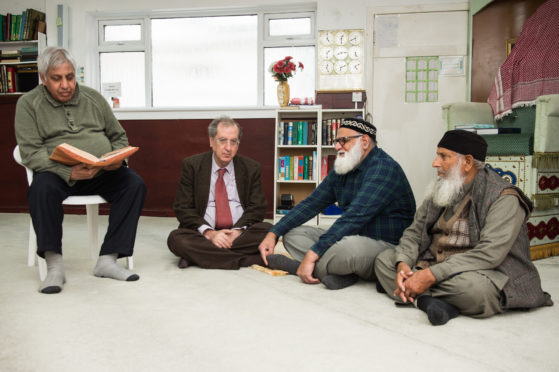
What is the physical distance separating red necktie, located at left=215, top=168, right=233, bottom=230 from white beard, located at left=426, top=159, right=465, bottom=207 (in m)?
1.32

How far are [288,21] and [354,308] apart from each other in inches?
148

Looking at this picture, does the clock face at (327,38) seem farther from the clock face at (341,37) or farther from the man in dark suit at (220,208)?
the man in dark suit at (220,208)

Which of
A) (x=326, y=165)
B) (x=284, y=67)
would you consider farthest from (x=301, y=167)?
(x=284, y=67)

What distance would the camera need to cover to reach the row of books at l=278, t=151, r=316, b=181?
431 centimetres

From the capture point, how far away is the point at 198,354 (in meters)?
1.40

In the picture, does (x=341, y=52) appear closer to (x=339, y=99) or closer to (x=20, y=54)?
(x=339, y=99)

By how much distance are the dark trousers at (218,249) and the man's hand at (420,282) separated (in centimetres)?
107

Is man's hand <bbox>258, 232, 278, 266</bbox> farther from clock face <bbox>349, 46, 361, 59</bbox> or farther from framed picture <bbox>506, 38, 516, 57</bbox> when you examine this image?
framed picture <bbox>506, 38, 516, 57</bbox>

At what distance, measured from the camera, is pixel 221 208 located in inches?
109

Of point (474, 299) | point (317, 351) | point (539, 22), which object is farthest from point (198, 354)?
point (539, 22)

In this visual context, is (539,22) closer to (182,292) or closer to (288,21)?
(288,21)

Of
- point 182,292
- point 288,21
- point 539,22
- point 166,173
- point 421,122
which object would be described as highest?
point 288,21

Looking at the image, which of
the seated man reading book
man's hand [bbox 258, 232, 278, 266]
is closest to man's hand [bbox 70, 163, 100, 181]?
the seated man reading book

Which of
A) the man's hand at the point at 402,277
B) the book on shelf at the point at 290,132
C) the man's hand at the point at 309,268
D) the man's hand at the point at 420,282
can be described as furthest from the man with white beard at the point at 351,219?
the book on shelf at the point at 290,132
